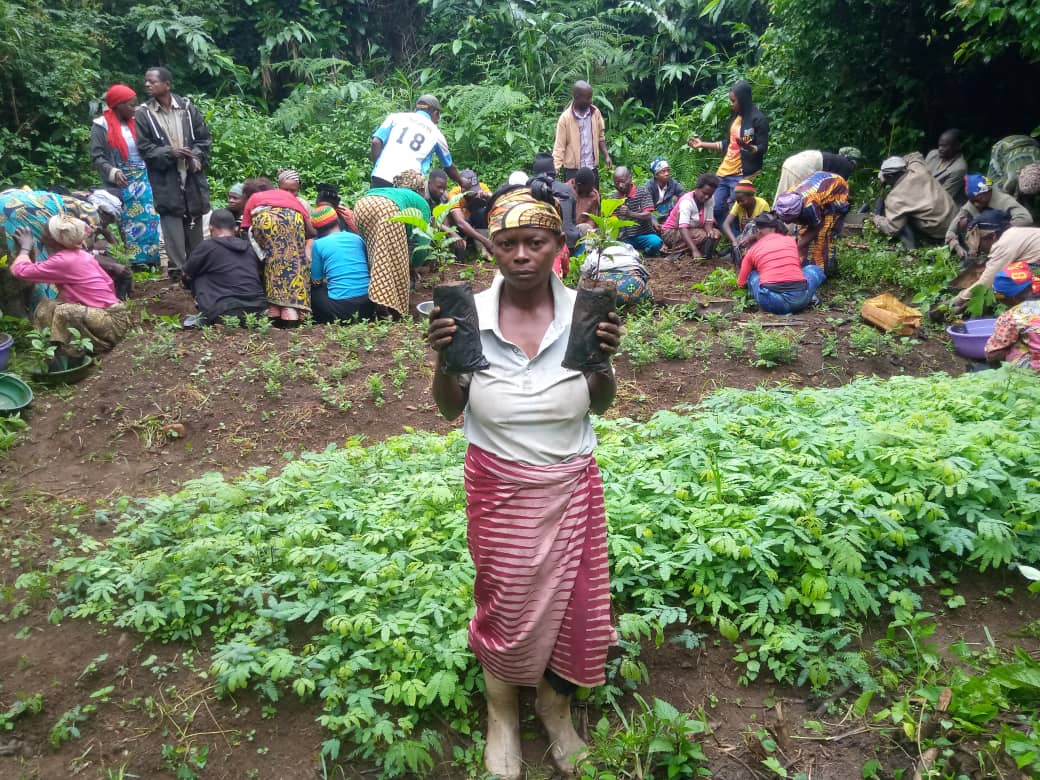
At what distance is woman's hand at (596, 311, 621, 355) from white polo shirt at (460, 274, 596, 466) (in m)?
0.11

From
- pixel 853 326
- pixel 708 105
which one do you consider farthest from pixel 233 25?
pixel 853 326

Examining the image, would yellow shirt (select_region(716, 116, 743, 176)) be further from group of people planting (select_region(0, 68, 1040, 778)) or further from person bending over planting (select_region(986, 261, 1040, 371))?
person bending over planting (select_region(986, 261, 1040, 371))

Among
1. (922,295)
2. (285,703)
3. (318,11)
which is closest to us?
(285,703)

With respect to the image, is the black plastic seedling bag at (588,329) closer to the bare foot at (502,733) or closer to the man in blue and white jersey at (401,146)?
the bare foot at (502,733)

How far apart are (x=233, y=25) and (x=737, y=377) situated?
12.8 m

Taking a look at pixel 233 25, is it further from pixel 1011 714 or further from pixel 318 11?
pixel 1011 714

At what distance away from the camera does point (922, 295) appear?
25.6ft

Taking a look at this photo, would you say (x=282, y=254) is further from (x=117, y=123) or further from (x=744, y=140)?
(x=744, y=140)

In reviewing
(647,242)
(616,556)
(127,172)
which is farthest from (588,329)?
(647,242)

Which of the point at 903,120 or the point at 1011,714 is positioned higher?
the point at 903,120

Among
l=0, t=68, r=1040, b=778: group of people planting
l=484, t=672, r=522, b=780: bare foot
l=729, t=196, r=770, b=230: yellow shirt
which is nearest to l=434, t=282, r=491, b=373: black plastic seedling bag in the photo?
l=0, t=68, r=1040, b=778: group of people planting

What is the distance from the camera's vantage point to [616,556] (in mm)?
3459

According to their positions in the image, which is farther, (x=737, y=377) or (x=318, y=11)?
(x=318, y=11)

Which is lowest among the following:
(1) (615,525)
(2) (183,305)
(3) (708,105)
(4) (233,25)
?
(2) (183,305)
